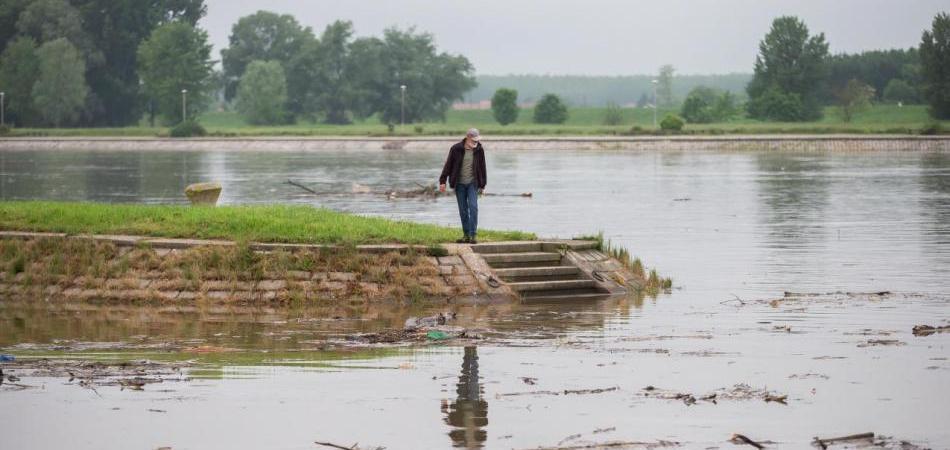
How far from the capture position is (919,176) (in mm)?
70500

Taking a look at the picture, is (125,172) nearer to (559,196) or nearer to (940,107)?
(559,196)

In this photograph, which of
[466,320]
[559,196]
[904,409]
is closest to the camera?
[904,409]

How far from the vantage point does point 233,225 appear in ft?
80.2

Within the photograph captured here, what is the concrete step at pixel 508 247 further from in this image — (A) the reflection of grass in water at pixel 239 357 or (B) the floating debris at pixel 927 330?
(B) the floating debris at pixel 927 330

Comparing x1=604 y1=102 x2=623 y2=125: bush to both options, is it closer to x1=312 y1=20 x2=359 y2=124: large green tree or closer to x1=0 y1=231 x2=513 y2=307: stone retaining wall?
x1=312 y1=20 x2=359 y2=124: large green tree

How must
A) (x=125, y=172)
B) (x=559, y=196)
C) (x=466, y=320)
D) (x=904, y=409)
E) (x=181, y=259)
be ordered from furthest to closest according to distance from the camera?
(x=125, y=172) < (x=559, y=196) < (x=181, y=259) < (x=466, y=320) < (x=904, y=409)

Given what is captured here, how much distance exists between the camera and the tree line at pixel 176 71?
15362 centimetres

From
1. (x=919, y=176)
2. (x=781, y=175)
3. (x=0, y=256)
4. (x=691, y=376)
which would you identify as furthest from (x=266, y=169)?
(x=691, y=376)

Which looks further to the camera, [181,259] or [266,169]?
[266,169]

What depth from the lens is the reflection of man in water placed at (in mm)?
12953

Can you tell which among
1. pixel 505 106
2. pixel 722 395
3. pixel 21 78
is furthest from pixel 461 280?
pixel 21 78

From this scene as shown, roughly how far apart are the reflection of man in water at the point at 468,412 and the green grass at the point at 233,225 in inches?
290

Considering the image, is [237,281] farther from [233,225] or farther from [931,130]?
[931,130]

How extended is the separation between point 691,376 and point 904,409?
2491 mm
